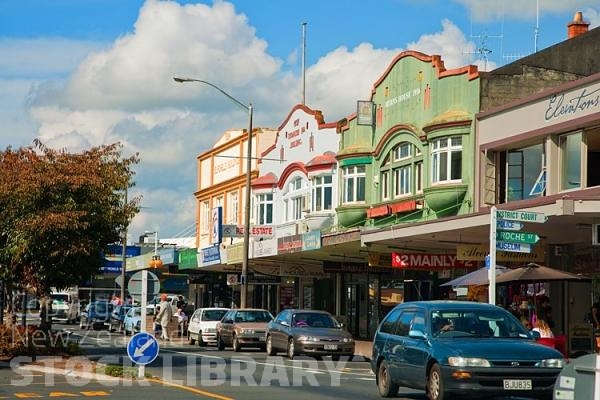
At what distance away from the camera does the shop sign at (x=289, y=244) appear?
4141 cm

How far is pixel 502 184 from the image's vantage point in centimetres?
3359

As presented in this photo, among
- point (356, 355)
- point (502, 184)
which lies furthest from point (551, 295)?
point (356, 355)

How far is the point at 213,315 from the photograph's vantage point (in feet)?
139

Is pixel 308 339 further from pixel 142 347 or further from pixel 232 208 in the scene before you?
pixel 232 208

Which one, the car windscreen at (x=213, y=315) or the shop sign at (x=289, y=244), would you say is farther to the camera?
the car windscreen at (x=213, y=315)

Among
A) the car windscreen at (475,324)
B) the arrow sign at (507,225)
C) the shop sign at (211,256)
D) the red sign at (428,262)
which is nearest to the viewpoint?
the car windscreen at (475,324)

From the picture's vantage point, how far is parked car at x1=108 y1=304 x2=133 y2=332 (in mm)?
56319

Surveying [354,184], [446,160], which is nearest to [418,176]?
[446,160]

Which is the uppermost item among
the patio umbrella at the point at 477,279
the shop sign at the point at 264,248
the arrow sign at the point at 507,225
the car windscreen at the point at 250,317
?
the shop sign at the point at 264,248

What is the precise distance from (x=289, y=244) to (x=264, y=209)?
11.4 metres

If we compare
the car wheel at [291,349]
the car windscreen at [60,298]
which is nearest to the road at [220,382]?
the car wheel at [291,349]

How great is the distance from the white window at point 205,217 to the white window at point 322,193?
710 inches

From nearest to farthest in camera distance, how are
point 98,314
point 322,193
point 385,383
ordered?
point 385,383 → point 322,193 → point 98,314

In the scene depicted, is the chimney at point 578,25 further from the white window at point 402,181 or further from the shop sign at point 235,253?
the shop sign at point 235,253
